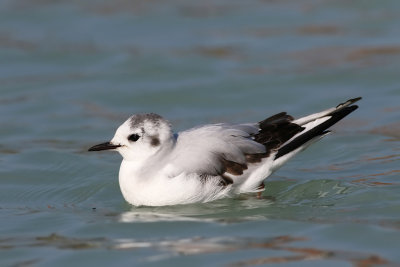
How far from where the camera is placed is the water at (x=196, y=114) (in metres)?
9.25

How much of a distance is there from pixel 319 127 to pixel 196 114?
4667 millimetres

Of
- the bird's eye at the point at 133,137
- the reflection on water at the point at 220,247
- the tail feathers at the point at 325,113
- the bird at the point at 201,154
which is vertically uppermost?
the tail feathers at the point at 325,113

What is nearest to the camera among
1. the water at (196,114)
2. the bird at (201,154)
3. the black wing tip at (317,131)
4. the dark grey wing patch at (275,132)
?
the water at (196,114)

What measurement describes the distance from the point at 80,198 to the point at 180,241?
258 centimetres

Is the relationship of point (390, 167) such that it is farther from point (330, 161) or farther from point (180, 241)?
point (180, 241)

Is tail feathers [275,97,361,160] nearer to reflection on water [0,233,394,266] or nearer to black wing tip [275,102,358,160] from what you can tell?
black wing tip [275,102,358,160]

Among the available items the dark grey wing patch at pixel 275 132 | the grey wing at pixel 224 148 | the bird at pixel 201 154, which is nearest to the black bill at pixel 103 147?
the bird at pixel 201 154

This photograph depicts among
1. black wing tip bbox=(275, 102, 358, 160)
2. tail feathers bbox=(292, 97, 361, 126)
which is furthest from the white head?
tail feathers bbox=(292, 97, 361, 126)

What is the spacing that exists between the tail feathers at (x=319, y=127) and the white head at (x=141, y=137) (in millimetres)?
1403

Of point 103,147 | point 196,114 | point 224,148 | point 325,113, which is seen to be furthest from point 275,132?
point 196,114

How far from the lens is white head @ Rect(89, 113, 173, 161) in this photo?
34.7 ft

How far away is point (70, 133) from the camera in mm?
14492

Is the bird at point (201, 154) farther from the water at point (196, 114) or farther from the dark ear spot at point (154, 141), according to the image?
the water at point (196, 114)

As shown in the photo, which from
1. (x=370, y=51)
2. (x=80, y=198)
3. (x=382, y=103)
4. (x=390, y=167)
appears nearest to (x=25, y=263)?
(x=80, y=198)
